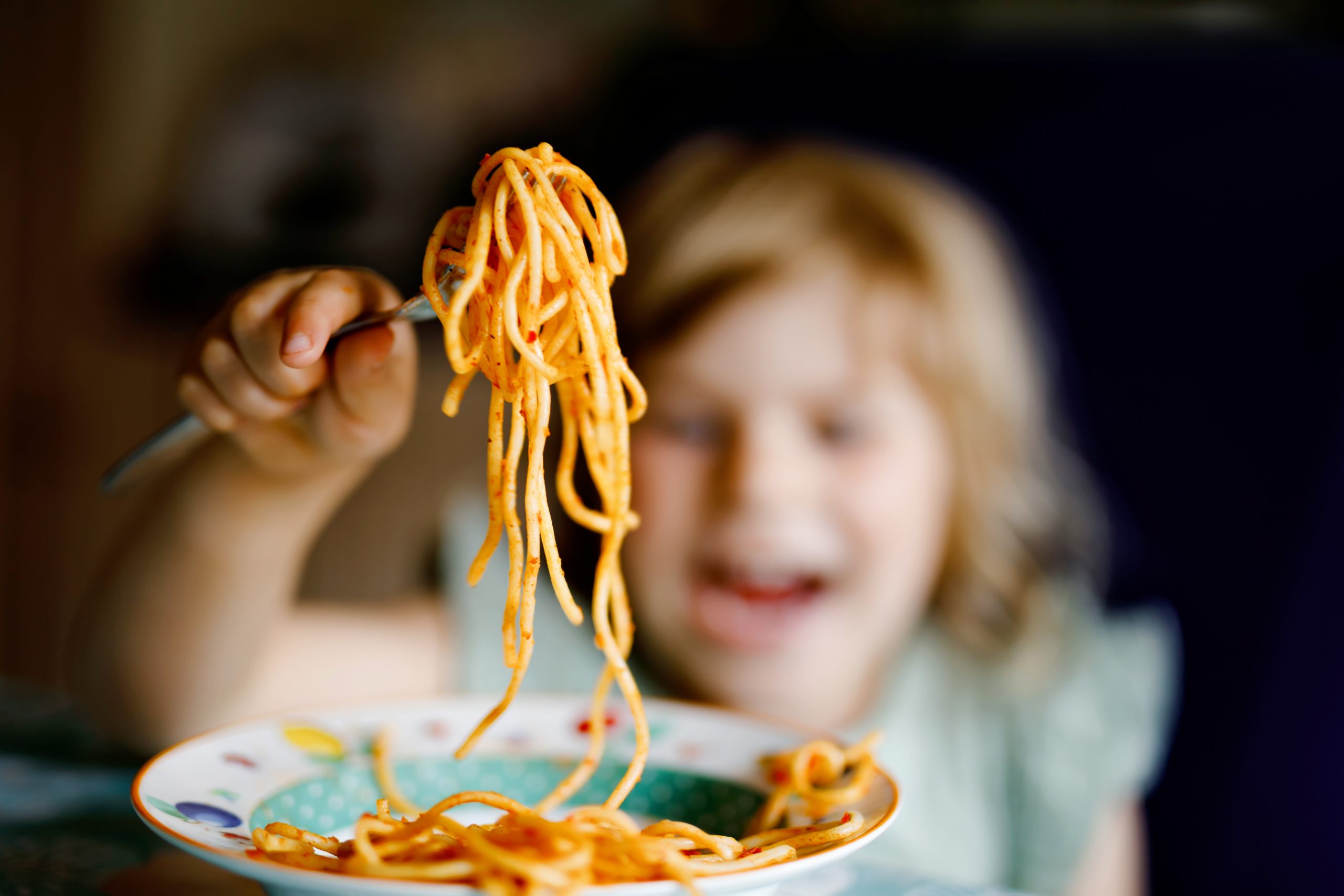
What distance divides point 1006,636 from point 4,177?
6.22ft

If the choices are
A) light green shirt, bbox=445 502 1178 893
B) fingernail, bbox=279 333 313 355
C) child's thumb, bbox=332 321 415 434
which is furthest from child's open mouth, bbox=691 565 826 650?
fingernail, bbox=279 333 313 355

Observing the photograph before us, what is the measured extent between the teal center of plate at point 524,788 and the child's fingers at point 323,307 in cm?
18

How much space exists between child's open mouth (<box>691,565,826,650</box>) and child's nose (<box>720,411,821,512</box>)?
0.29 feet

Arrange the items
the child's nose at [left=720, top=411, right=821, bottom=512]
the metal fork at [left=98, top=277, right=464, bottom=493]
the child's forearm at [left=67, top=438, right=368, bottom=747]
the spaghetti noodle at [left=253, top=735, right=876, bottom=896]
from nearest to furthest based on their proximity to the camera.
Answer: the spaghetti noodle at [left=253, top=735, right=876, bottom=896]
the metal fork at [left=98, top=277, right=464, bottom=493]
the child's forearm at [left=67, top=438, right=368, bottom=747]
the child's nose at [left=720, top=411, right=821, bottom=512]

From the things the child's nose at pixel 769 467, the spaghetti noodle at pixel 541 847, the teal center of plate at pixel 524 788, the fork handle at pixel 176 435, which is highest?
the fork handle at pixel 176 435

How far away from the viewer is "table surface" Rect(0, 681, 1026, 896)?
1.44 ft

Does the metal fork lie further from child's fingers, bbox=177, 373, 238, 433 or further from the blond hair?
the blond hair

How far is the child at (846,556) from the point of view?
0.91 meters

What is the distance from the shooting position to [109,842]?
1.61 ft

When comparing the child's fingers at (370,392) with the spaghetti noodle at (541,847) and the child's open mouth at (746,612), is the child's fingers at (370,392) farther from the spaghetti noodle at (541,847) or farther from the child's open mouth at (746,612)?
the child's open mouth at (746,612)

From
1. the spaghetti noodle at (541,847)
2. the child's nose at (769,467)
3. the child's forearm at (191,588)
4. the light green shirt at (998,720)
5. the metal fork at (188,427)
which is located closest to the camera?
the spaghetti noodle at (541,847)

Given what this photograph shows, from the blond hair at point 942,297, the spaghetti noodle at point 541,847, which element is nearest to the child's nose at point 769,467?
the blond hair at point 942,297

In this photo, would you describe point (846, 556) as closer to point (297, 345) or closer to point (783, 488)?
point (783, 488)

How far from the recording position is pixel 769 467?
91 cm
